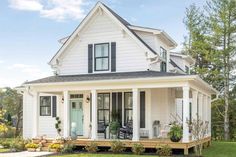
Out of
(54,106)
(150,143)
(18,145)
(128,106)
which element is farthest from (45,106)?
(150,143)

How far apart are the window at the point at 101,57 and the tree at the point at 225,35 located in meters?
A: 15.4

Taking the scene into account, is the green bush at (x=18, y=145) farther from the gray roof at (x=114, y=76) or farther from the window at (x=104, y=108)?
the window at (x=104, y=108)

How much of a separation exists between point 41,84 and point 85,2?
20.0 feet

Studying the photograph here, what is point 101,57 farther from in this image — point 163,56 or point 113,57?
point 163,56

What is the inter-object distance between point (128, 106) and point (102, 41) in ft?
13.4

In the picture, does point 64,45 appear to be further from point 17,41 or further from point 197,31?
point 197,31

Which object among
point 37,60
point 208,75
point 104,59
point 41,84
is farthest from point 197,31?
point 41,84

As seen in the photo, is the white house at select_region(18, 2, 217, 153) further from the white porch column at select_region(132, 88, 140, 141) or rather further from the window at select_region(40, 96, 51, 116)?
the window at select_region(40, 96, 51, 116)

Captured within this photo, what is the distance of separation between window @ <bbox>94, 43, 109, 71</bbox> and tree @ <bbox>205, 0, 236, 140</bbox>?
15356 millimetres

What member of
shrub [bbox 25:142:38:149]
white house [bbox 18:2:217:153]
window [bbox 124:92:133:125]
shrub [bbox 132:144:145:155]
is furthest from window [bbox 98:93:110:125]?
shrub [bbox 132:144:145:155]

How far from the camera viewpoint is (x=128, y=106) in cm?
2086

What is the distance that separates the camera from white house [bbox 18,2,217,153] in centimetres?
1936

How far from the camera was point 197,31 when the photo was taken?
128 ft

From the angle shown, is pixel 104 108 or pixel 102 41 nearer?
pixel 104 108
